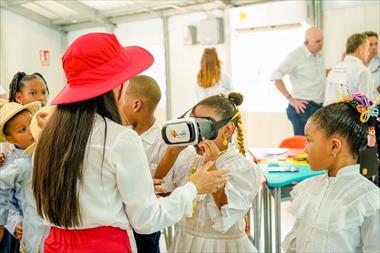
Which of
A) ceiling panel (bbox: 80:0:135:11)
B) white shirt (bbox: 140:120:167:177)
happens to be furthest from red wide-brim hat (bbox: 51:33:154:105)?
ceiling panel (bbox: 80:0:135:11)

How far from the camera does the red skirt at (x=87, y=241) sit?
45.1 inches

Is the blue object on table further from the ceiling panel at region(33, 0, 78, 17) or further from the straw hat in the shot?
the ceiling panel at region(33, 0, 78, 17)

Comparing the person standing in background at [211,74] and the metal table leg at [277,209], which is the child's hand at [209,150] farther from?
the person standing in background at [211,74]

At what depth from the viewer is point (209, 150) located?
1.51 m

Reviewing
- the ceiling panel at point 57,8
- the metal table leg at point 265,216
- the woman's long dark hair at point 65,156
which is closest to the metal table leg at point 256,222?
the metal table leg at point 265,216

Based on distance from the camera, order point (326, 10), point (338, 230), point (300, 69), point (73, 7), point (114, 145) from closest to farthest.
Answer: point (114, 145)
point (338, 230)
point (300, 69)
point (326, 10)
point (73, 7)

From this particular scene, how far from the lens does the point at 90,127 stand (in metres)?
1.11

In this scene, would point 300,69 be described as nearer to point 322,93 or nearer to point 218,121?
point 322,93

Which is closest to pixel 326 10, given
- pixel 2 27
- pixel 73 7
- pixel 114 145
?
pixel 73 7

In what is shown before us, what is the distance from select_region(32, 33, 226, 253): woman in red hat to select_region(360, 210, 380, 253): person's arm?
66 cm

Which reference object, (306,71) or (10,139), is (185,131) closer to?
(10,139)

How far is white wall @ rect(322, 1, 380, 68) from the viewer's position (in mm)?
4410

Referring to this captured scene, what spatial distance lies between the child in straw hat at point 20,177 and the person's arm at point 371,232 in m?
1.28

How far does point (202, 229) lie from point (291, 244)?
34 cm
